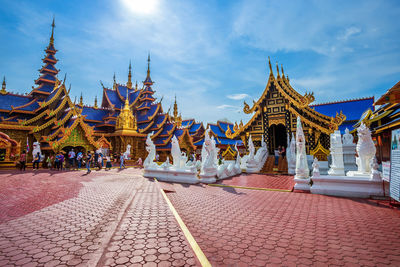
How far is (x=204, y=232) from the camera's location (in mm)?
3582

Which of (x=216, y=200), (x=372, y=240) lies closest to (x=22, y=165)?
(x=216, y=200)

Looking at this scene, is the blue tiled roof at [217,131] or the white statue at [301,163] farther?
the blue tiled roof at [217,131]

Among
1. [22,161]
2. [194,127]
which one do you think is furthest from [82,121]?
[194,127]

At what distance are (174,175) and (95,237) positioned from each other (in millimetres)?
7377

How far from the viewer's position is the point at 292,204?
556 centimetres

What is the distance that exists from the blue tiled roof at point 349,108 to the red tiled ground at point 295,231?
13.9 metres

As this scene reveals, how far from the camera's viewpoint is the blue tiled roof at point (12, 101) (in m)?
19.2

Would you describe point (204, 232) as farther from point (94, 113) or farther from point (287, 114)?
point (94, 113)

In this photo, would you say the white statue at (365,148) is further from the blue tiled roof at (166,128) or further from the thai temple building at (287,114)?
the blue tiled roof at (166,128)

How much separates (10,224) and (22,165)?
14782 mm

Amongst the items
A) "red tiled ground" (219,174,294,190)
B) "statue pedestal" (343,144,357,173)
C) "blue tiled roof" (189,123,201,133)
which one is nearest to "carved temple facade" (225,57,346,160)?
"statue pedestal" (343,144,357,173)

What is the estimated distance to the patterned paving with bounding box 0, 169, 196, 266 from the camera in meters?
2.64

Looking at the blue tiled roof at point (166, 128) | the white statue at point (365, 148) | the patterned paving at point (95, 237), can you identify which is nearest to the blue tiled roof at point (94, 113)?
the blue tiled roof at point (166, 128)

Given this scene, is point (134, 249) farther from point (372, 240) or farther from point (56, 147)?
point (56, 147)
